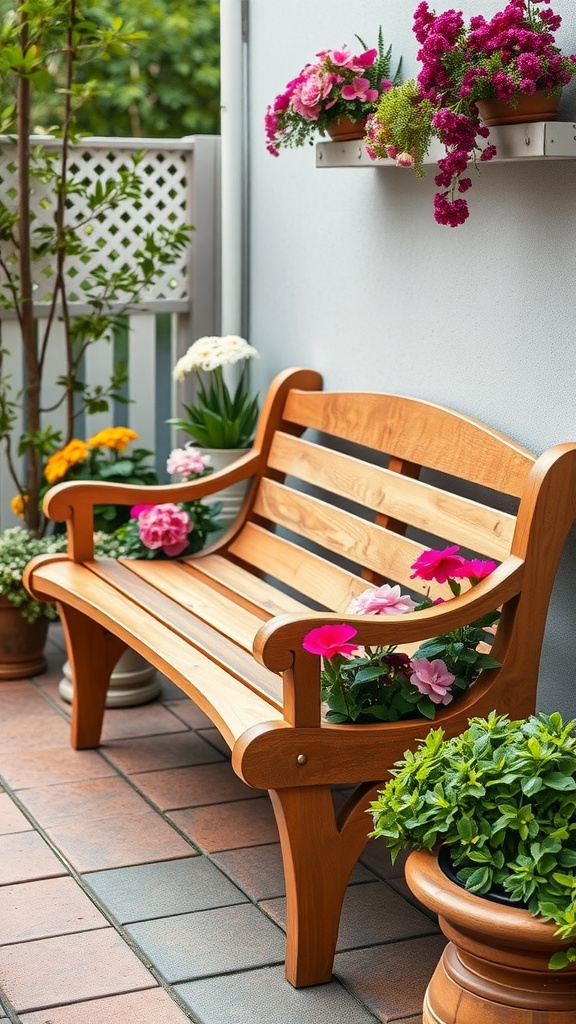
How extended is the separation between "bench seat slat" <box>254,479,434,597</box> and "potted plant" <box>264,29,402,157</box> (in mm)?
979

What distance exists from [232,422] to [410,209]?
3.46 ft

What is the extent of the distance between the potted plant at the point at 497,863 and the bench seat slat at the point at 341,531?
2.78 feet

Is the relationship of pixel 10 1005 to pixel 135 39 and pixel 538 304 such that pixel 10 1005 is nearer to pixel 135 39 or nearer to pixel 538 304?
pixel 538 304

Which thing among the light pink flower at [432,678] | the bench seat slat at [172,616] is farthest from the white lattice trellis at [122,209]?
the light pink flower at [432,678]

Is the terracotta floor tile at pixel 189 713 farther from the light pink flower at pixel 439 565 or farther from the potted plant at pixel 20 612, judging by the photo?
the light pink flower at pixel 439 565

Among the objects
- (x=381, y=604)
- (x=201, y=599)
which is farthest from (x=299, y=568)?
(x=381, y=604)

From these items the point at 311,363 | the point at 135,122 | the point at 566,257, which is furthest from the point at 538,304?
the point at 135,122

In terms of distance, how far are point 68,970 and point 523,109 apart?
6.32 ft

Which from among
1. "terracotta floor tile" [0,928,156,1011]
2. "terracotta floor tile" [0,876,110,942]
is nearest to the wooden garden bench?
"terracotta floor tile" [0,928,156,1011]

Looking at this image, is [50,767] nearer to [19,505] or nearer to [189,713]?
[189,713]

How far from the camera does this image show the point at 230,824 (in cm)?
321

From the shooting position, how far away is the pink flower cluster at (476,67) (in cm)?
255

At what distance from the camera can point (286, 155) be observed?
13.5 ft

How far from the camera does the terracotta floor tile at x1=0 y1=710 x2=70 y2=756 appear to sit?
3.71 meters
